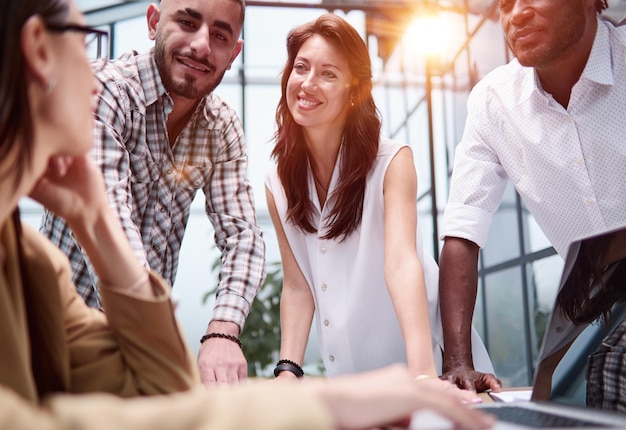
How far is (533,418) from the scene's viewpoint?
0.70 meters

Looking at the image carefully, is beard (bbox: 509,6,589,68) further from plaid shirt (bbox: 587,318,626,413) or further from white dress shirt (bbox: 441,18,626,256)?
plaid shirt (bbox: 587,318,626,413)

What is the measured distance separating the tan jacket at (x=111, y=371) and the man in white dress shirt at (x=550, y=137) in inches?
38.8

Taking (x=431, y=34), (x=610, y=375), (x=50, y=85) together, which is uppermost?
(x=431, y=34)

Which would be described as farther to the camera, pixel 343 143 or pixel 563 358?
pixel 343 143

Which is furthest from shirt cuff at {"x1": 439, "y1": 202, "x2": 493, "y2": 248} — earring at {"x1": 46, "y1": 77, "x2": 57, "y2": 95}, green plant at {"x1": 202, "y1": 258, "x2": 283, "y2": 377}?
green plant at {"x1": 202, "y1": 258, "x2": 283, "y2": 377}

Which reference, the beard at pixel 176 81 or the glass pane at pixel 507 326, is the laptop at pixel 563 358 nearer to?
the beard at pixel 176 81

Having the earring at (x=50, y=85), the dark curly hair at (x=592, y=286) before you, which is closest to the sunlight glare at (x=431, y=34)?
the dark curly hair at (x=592, y=286)

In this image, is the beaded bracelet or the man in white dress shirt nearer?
the beaded bracelet

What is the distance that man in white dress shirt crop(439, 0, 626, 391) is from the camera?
1709 millimetres

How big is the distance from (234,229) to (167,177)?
0.90 ft

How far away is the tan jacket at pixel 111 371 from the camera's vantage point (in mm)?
477

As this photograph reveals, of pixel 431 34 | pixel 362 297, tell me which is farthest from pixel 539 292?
pixel 362 297

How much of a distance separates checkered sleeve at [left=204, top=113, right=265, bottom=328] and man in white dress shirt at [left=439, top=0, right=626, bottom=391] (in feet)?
→ 1.85

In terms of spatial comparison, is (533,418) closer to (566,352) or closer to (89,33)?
(566,352)
